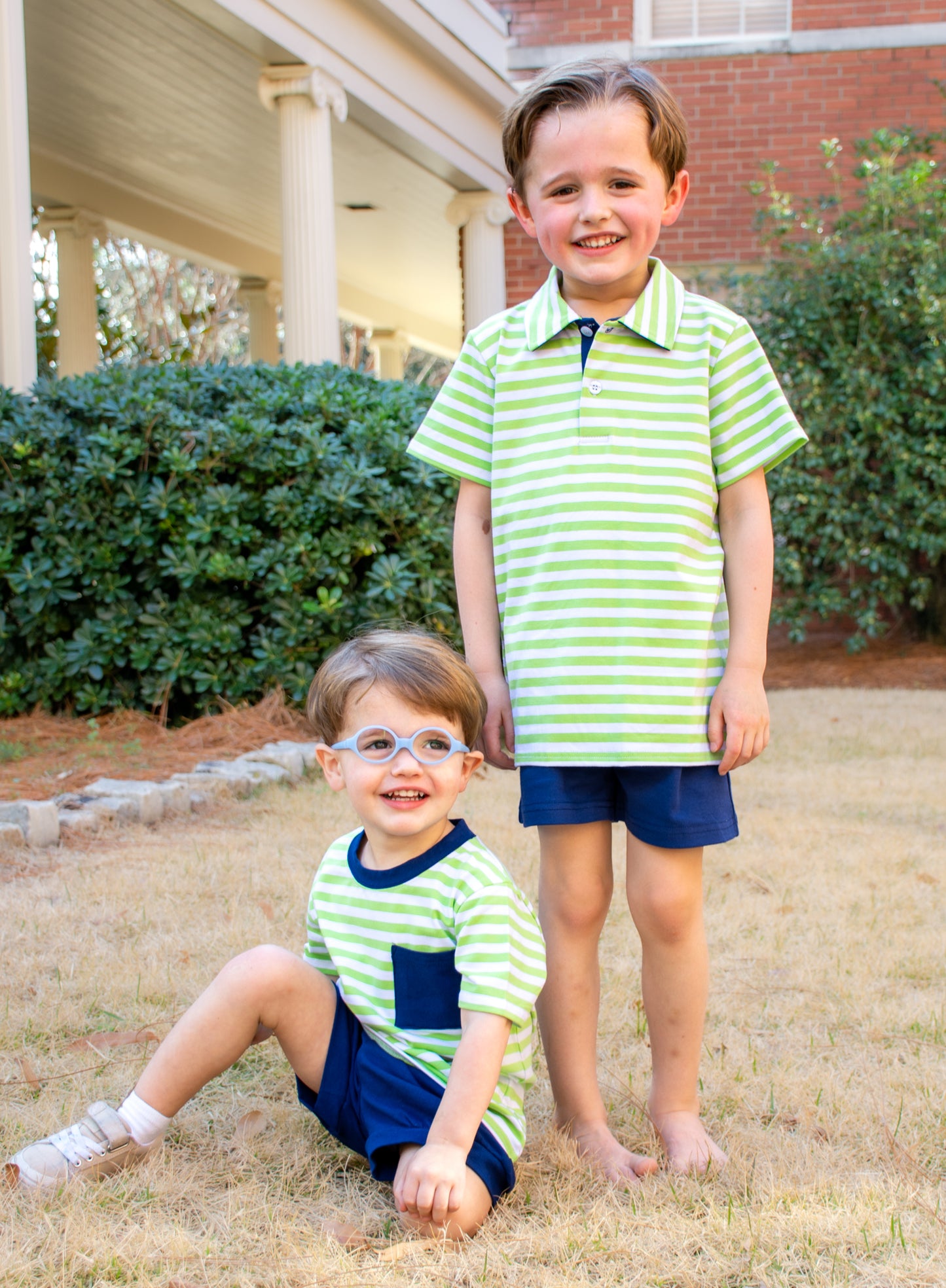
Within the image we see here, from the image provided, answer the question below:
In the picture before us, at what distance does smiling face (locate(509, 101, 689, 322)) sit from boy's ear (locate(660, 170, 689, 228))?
24 millimetres

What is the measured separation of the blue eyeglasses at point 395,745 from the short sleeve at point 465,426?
479 mm

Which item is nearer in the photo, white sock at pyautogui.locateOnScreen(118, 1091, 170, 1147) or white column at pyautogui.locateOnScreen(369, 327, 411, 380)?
white sock at pyautogui.locateOnScreen(118, 1091, 170, 1147)

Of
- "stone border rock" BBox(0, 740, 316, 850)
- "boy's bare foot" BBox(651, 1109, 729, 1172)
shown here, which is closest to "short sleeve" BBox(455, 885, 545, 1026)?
"boy's bare foot" BBox(651, 1109, 729, 1172)

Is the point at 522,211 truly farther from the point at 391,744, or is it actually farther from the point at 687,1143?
the point at 687,1143

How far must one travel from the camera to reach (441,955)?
6.06ft

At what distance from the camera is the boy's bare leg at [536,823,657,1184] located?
6.66 feet

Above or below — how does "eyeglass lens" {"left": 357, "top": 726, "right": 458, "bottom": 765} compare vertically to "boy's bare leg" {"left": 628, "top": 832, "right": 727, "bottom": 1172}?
above

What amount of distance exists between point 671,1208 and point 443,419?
126 cm

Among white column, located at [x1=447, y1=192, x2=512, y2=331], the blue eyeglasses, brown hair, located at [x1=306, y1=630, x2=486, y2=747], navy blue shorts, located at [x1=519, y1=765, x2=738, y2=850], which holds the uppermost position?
white column, located at [x1=447, y1=192, x2=512, y2=331]

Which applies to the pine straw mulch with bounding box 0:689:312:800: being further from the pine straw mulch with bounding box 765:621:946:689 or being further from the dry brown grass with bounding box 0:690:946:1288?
the pine straw mulch with bounding box 765:621:946:689

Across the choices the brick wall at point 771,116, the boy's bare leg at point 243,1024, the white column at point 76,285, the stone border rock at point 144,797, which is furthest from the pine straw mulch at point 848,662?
the boy's bare leg at point 243,1024

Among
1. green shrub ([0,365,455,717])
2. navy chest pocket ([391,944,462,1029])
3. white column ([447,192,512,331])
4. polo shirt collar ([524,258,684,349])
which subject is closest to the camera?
navy chest pocket ([391,944,462,1029])

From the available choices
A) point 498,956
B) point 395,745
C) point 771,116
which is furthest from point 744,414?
point 771,116

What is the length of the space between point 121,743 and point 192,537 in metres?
0.88
